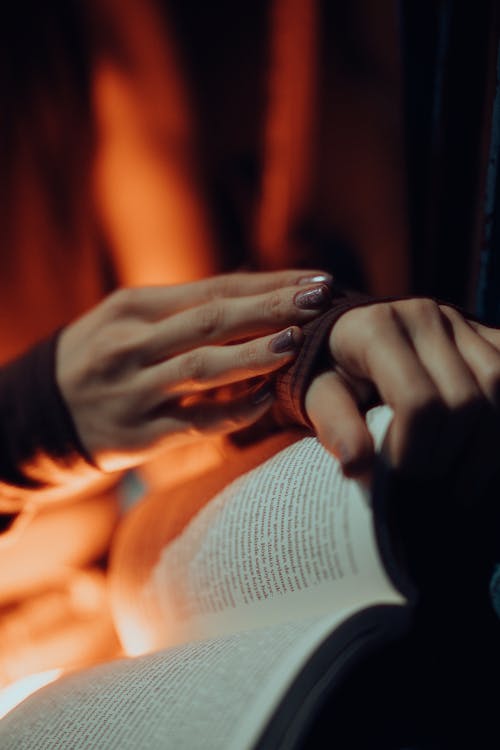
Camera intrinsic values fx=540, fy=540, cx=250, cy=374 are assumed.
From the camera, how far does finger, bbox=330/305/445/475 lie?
14.4 inches

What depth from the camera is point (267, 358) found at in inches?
18.3

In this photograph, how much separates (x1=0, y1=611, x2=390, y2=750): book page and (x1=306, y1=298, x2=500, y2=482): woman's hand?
125mm

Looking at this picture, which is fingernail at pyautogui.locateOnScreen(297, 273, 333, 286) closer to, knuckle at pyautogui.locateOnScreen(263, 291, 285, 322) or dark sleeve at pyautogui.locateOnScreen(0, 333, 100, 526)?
knuckle at pyautogui.locateOnScreen(263, 291, 285, 322)

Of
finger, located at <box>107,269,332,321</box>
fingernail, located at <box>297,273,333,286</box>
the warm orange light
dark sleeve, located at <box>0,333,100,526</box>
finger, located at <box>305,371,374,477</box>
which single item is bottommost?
the warm orange light

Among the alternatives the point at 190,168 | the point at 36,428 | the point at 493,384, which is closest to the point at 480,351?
the point at 493,384

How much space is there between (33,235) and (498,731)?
84 cm

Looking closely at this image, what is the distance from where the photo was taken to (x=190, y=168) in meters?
0.93

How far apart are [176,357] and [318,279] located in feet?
0.51

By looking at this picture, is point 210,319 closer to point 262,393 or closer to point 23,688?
point 262,393

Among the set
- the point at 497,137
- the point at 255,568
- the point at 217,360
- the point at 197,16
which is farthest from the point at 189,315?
the point at 197,16

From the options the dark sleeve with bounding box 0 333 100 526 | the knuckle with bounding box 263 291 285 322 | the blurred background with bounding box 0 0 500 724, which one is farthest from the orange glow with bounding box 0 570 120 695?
the knuckle with bounding box 263 291 285 322

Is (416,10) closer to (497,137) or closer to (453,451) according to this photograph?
(497,137)

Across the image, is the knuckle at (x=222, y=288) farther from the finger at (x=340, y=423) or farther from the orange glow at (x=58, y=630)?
the orange glow at (x=58, y=630)

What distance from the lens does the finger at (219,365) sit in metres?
0.46
